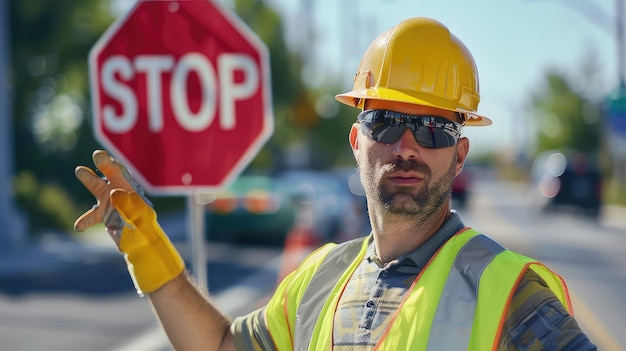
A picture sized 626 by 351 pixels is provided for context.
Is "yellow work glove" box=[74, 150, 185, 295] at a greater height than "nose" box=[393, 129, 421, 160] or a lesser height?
lesser

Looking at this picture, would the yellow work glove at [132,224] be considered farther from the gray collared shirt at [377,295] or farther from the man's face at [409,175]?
the man's face at [409,175]

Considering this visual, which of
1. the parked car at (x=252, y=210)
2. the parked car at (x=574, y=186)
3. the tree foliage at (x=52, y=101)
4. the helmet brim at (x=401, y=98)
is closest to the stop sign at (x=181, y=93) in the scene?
the helmet brim at (x=401, y=98)

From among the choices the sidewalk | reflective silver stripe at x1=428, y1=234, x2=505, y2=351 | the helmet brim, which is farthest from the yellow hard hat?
the sidewalk

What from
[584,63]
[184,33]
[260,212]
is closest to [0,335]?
[184,33]

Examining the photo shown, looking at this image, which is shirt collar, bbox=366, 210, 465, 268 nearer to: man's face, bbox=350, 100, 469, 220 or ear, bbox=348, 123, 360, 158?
man's face, bbox=350, 100, 469, 220

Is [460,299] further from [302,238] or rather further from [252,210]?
[302,238]

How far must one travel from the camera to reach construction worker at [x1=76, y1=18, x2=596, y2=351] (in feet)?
6.43

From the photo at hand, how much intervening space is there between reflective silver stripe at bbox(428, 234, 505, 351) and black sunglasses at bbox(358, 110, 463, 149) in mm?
304

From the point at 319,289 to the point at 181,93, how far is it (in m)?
1.71

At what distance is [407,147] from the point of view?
7.32 ft

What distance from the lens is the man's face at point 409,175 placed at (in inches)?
86.7

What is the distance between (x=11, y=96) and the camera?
20.8 metres

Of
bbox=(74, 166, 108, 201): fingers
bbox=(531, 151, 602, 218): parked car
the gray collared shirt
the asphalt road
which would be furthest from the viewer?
bbox=(531, 151, 602, 218): parked car

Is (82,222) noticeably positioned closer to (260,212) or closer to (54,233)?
(260,212)
